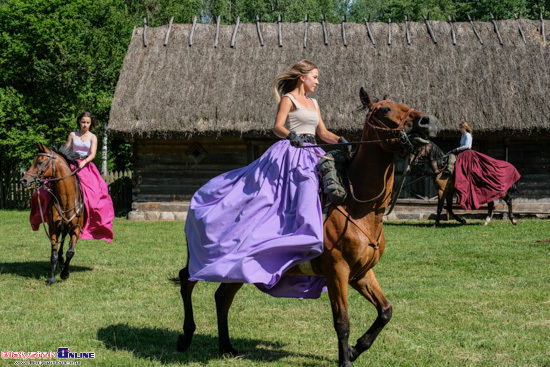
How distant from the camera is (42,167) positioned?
8570mm

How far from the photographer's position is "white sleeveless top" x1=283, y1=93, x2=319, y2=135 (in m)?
5.15

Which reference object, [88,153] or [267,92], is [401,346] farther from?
[267,92]

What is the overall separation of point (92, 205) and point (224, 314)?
4612mm

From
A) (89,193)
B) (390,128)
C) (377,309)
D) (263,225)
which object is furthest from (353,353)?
(89,193)

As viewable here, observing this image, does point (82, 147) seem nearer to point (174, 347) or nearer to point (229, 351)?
point (174, 347)

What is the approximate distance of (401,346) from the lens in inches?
210

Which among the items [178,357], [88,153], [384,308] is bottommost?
[178,357]

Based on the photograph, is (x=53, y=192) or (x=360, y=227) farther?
(x=53, y=192)

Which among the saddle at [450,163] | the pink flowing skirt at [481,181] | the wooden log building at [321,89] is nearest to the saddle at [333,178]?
the saddle at [450,163]

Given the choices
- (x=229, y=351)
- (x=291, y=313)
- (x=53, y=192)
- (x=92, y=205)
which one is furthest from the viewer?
(x=92, y=205)

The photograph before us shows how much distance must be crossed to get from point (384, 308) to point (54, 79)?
2199 cm

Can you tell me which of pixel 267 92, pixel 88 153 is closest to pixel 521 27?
pixel 267 92

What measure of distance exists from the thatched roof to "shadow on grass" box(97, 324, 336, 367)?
12.1 metres

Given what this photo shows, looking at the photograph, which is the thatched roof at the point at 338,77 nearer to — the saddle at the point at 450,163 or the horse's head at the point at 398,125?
the saddle at the point at 450,163
